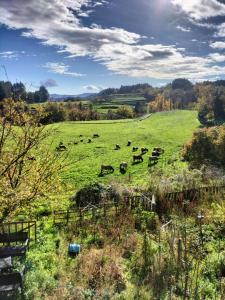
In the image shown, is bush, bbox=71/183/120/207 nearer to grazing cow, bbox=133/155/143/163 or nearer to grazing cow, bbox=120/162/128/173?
grazing cow, bbox=120/162/128/173

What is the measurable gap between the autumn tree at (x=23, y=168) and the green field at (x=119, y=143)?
6.62m

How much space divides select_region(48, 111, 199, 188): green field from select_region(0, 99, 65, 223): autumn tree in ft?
21.7

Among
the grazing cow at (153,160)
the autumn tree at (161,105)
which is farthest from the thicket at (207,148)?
the autumn tree at (161,105)

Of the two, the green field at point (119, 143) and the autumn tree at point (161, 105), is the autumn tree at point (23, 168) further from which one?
the autumn tree at point (161, 105)

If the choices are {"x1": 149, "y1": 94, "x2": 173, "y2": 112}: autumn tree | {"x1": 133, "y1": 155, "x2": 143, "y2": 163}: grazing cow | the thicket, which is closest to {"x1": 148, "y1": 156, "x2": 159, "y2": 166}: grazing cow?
{"x1": 133, "y1": 155, "x2": 143, "y2": 163}: grazing cow

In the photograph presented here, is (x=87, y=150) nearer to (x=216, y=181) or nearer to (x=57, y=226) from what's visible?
(x=216, y=181)

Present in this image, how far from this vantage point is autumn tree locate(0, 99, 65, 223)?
12633mm

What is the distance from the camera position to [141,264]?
48.9 ft

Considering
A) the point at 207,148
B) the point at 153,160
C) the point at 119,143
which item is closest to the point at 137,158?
the point at 153,160

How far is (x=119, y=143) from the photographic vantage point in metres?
58.9

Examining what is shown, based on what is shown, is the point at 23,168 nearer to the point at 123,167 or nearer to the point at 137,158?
the point at 123,167

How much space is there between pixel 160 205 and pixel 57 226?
22.2 ft

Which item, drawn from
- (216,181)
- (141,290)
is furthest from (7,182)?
(216,181)

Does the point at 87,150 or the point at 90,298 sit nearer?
the point at 90,298
